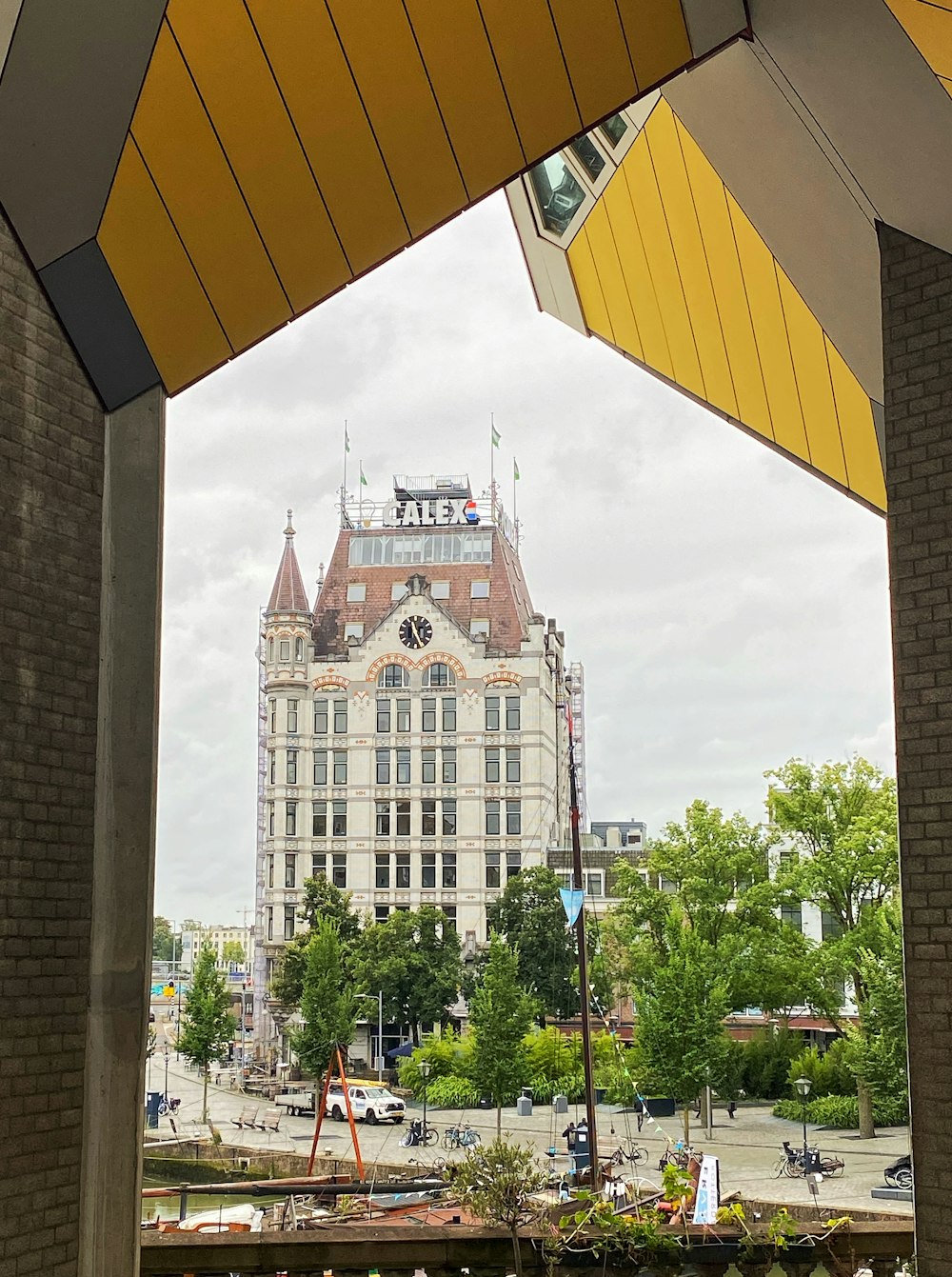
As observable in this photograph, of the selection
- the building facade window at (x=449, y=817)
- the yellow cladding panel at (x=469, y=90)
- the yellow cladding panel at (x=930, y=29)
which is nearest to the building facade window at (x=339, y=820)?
the building facade window at (x=449, y=817)

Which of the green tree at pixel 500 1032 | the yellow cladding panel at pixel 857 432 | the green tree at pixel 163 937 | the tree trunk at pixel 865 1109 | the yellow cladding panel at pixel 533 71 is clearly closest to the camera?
the yellow cladding panel at pixel 533 71

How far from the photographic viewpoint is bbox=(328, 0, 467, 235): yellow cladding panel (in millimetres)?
4535

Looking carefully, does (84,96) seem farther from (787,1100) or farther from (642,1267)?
(787,1100)

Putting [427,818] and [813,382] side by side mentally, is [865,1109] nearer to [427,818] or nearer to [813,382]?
[813,382]

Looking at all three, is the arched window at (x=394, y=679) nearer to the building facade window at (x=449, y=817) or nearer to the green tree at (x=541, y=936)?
the building facade window at (x=449, y=817)

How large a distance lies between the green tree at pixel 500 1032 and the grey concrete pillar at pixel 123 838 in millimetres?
32147

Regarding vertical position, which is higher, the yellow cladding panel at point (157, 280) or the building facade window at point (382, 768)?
the building facade window at point (382, 768)

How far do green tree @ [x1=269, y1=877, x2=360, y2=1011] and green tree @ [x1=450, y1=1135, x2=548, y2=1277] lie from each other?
42190 mm

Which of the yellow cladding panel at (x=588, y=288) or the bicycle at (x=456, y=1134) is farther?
the bicycle at (x=456, y=1134)

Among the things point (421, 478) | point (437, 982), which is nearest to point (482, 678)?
point (437, 982)

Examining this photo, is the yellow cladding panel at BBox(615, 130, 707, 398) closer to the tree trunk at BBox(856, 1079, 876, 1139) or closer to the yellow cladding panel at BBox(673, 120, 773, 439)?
the yellow cladding panel at BBox(673, 120, 773, 439)

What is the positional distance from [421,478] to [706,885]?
5177 centimetres

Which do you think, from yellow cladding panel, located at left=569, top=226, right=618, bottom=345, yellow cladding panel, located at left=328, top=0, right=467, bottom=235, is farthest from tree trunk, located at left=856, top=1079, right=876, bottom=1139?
yellow cladding panel, located at left=328, top=0, right=467, bottom=235

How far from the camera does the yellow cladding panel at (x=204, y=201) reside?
4.28m
